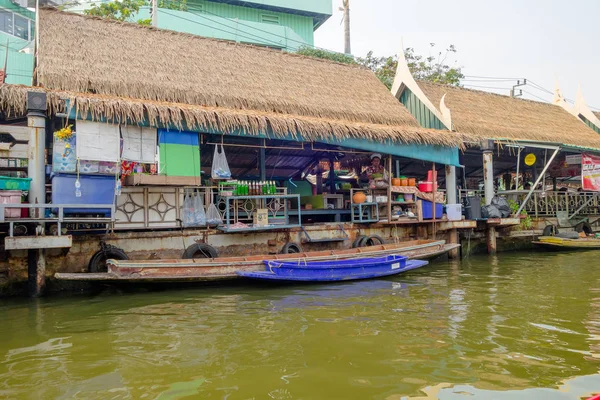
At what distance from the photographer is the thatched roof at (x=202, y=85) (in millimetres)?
9695

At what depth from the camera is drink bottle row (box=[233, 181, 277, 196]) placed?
35.3ft

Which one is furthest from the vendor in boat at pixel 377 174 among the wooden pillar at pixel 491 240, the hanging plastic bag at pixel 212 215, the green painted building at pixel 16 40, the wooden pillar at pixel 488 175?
the green painted building at pixel 16 40

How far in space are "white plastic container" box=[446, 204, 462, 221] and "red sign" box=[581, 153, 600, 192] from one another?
7.52m

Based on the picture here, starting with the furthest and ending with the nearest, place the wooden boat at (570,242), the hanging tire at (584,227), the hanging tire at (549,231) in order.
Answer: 1. the hanging tire at (584,227)
2. the hanging tire at (549,231)
3. the wooden boat at (570,242)

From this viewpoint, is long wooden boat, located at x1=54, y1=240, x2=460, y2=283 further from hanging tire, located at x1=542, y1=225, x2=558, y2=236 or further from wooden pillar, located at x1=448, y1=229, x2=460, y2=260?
hanging tire, located at x1=542, y1=225, x2=558, y2=236

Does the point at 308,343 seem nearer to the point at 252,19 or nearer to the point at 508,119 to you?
the point at 508,119

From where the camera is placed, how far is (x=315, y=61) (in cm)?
1520

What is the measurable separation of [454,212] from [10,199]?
430 inches

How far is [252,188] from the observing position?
11047 millimetres

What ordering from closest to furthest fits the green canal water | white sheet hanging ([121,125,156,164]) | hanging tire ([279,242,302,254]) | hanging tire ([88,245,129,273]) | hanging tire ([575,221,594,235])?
the green canal water
hanging tire ([88,245,129,273])
white sheet hanging ([121,125,156,164])
hanging tire ([279,242,302,254])
hanging tire ([575,221,594,235])

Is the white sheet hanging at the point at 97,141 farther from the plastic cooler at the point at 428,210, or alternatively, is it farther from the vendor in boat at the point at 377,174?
the plastic cooler at the point at 428,210

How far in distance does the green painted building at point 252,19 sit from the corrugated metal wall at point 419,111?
1077 centimetres

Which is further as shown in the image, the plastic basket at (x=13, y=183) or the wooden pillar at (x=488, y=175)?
the wooden pillar at (x=488, y=175)

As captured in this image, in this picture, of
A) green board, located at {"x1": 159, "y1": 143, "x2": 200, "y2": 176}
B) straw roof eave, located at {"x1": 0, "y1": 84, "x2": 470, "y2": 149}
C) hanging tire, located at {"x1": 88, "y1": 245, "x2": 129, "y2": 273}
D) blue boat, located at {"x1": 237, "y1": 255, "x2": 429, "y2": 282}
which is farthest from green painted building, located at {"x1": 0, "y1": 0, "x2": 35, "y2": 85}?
blue boat, located at {"x1": 237, "y1": 255, "x2": 429, "y2": 282}
